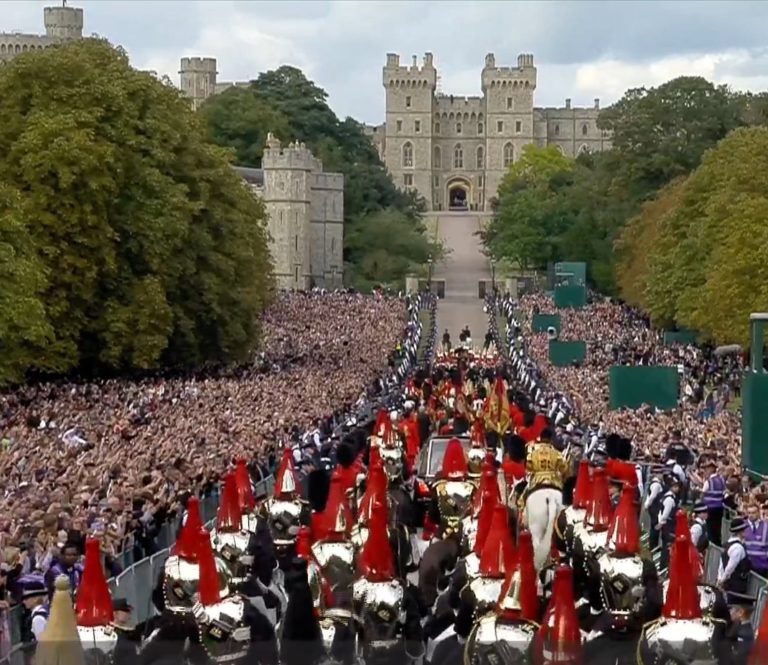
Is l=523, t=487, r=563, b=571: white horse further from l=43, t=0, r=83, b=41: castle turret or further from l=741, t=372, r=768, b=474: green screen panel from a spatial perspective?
l=43, t=0, r=83, b=41: castle turret

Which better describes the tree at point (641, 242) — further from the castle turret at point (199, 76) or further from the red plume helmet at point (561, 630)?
the castle turret at point (199, 76)

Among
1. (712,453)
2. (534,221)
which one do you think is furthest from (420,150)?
(712,453)

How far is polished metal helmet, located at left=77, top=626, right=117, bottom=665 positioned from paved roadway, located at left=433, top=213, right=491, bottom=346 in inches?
2428

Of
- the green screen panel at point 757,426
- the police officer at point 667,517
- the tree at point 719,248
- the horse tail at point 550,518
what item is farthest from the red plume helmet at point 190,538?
the tree at point 719,248

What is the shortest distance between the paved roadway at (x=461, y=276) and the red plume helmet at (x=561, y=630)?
62025 millimetres

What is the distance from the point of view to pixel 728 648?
10195 millimetres

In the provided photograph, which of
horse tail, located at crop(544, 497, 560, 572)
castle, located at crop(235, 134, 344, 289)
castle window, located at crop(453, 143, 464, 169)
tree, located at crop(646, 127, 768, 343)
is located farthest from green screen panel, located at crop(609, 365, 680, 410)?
castle window, located at crop(453, 143, 464, 169)

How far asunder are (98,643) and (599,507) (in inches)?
198

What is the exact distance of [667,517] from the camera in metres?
19.8

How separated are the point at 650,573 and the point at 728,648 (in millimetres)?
2286

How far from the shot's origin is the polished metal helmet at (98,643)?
33.3 feet

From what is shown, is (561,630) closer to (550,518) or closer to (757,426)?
(550,518)

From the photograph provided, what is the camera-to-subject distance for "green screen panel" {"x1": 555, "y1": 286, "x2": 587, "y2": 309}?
255 ft

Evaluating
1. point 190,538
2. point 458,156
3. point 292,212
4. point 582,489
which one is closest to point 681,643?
point 190,538
